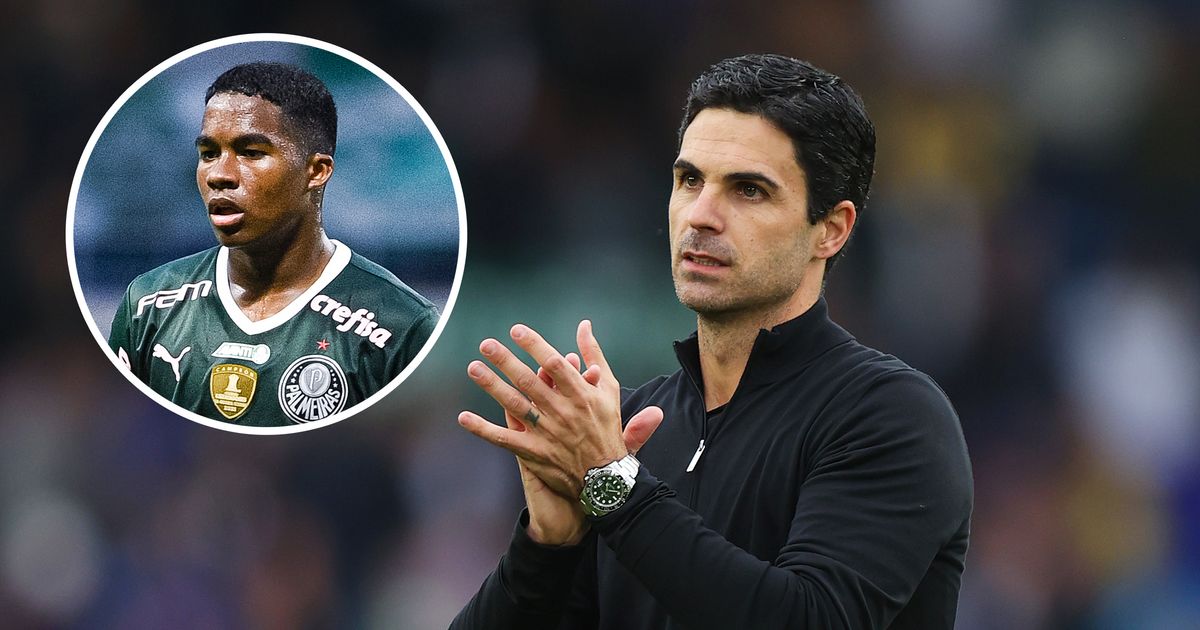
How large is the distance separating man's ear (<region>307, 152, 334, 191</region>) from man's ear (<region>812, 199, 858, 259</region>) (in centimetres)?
88

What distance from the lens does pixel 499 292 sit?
20.5 feet

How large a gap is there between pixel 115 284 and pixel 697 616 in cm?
102

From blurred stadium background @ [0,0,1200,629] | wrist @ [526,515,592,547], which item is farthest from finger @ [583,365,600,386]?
blurred stadium background @ [0,0,1200,629]

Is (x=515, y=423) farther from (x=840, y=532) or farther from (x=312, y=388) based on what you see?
(x=840, y=532)

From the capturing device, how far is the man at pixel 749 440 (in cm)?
213

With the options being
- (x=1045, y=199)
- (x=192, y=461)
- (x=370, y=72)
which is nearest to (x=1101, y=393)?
(x=1045, y=199)

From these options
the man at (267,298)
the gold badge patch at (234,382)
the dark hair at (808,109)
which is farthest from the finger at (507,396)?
the dark hair at (808,109)

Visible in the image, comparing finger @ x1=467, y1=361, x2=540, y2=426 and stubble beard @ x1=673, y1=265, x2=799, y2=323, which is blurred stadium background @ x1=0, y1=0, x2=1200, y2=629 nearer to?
stubble beard @ x1=673, y1=265, x2=799, y2=323

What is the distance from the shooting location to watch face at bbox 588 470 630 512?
85.0 inches

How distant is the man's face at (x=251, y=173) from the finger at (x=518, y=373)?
395mm

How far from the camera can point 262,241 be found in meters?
2.20

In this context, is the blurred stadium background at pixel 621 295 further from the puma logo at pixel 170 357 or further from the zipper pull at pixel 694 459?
the puma logo at pixel 170 357

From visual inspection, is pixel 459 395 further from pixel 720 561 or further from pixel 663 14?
pixel 720 561

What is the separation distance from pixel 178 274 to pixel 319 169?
27cm
